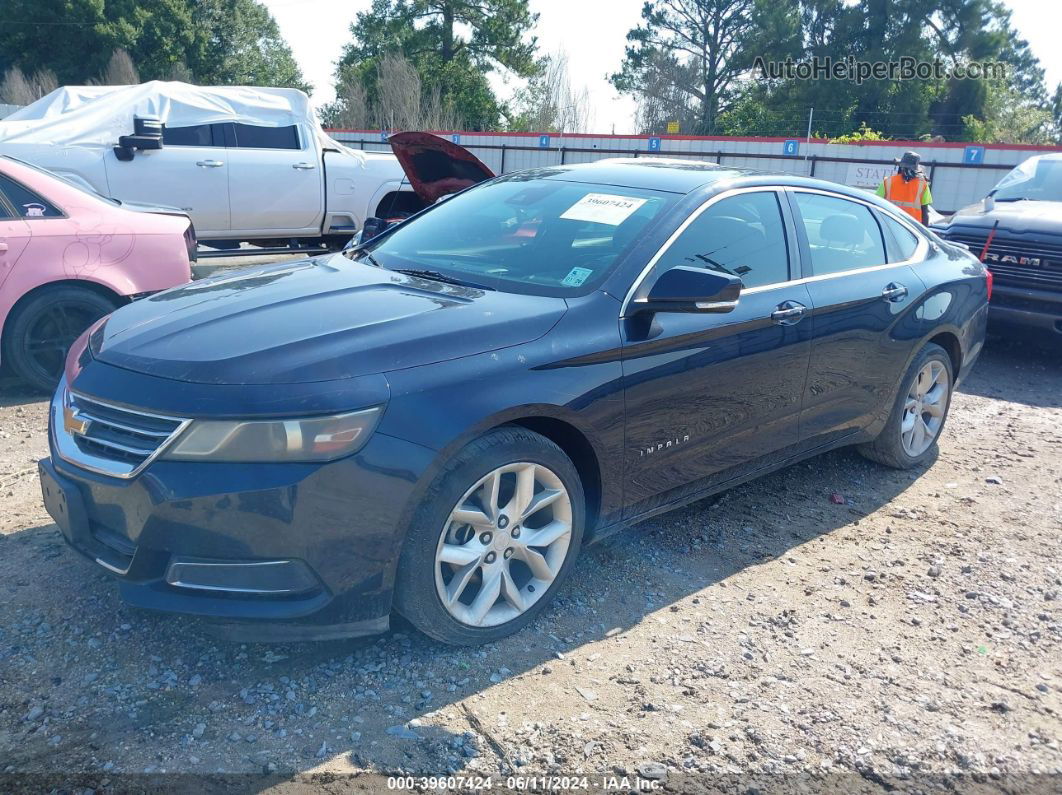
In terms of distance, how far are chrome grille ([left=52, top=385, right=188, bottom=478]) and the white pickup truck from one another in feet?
22.9

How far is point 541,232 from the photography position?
398 cm

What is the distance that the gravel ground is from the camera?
272cm

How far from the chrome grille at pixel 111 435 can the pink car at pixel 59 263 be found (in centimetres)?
292

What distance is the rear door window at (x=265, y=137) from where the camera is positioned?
1038 cm

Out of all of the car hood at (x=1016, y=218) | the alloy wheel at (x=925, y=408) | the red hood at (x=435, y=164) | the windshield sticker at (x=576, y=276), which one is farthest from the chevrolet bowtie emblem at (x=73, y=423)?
the car hood at (x=1016, y=218)

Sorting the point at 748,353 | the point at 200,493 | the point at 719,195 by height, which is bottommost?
the point at 200,493

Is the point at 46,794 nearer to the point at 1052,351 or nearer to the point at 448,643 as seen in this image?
the point at 448,643

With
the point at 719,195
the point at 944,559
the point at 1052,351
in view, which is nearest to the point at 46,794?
the point at 719,195

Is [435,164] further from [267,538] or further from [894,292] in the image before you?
[267,538]

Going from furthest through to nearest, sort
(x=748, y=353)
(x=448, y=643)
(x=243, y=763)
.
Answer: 1. (x=748, y=353)
2. (x=448, y=643)
3. (x=243, y=763)

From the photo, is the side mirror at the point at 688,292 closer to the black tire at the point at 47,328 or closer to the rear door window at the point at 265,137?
the black tire at the point at 47,328

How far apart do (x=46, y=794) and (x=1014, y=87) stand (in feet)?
203

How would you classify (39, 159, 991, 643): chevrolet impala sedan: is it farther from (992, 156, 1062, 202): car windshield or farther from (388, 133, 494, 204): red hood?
(992, 156, 1062, 202): car windshield

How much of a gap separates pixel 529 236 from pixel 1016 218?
611 cm
